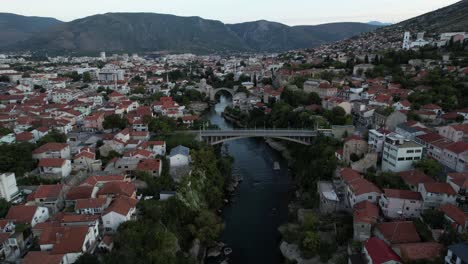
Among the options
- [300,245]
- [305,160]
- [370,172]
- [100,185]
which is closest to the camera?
[300,245]

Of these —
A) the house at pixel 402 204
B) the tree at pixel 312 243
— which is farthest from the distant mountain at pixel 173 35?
the house at pixel 402 204

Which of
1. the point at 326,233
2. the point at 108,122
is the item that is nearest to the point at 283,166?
the point at 326,233

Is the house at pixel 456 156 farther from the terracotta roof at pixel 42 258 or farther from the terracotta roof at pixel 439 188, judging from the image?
the terracotta roof at pixel 42 258

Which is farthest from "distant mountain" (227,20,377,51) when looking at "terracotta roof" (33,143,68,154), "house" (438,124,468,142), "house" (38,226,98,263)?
"house" (38,226,98,263)

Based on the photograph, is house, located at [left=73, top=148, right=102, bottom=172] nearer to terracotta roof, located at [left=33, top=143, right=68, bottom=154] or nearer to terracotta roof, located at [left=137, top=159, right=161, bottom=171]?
terracotta roof, located at [left=33, top=143, right=68, bottom=154]

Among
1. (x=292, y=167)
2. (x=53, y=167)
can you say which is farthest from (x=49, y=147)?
(x=292, y=167)

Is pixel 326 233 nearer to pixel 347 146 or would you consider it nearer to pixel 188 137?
pixel 347 146

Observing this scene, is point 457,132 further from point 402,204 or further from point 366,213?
point 366,213
